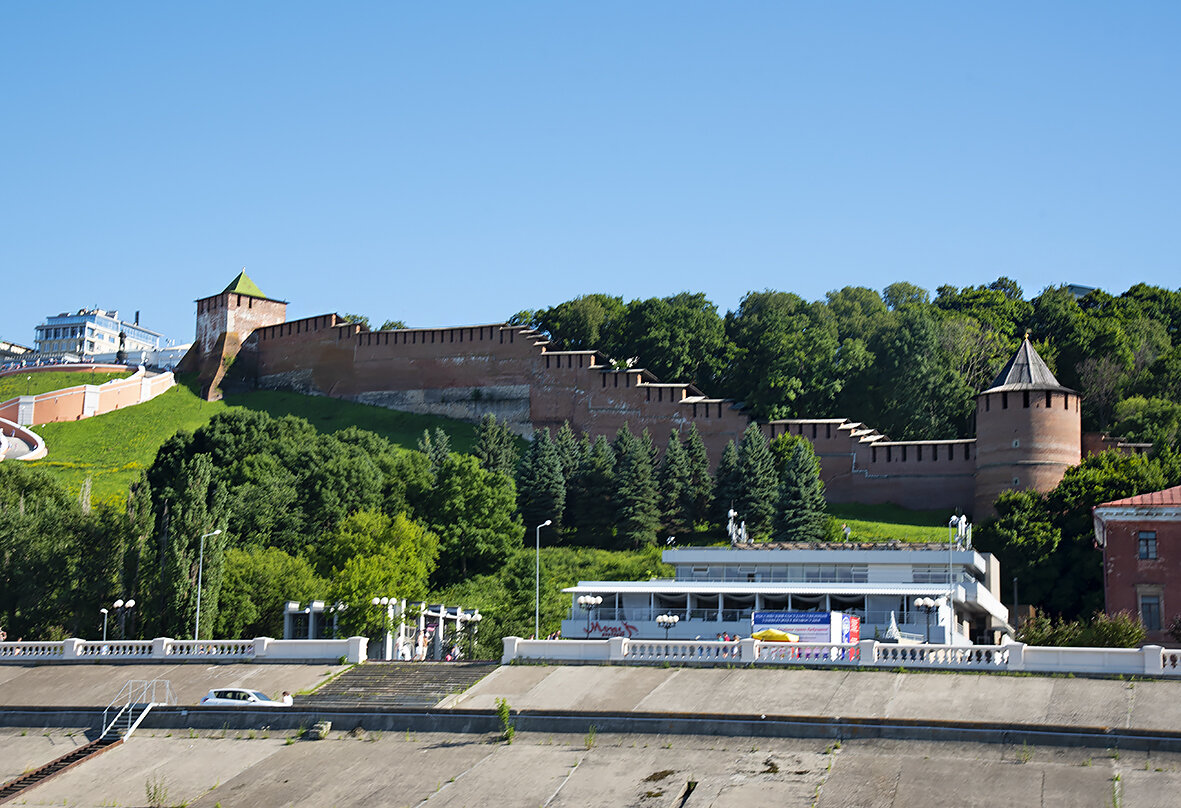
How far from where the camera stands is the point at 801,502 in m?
62.9

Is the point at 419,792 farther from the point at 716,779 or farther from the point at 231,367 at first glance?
the point at 231,367

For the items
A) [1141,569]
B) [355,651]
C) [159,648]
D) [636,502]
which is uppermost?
[636,502]

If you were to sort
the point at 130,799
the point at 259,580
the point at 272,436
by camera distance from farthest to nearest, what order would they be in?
the point at 272,436 < the point at 259,580 < the point at 130,799

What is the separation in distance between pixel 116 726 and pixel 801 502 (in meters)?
36.5

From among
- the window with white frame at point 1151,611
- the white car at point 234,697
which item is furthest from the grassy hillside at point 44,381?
the window with white frame at point 1151,611

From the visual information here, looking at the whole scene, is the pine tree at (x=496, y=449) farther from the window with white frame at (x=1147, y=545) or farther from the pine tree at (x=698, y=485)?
the window with white frame at (x=1147, y=545)

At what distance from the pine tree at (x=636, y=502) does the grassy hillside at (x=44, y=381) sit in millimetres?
45499

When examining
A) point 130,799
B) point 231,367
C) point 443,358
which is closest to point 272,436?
point 443,358

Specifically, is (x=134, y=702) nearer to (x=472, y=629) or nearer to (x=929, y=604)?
(x=472, y=629)

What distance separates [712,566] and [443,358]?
42291mm

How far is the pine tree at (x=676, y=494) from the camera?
216ft

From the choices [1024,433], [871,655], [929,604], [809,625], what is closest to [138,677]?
[809,625]

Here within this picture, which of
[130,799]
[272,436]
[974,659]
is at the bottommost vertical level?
[130,799]

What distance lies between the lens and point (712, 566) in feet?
159
